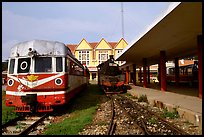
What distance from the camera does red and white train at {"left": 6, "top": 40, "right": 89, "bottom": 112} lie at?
921 cm

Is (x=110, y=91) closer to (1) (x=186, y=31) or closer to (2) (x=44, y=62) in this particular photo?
(1) (x=186, y=31)

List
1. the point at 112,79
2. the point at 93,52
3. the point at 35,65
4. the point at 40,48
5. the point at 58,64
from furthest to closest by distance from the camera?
the point at 93,52
the point at 112,79
the point at 40,48
the point at 58,64
the point at 35,65

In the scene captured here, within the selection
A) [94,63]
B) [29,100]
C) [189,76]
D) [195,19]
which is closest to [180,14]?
[195,19]

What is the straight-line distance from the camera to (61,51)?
9938 millimetres

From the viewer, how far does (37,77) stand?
9.33 metres

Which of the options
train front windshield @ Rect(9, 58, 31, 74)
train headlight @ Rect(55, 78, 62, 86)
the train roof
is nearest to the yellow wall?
the train roof

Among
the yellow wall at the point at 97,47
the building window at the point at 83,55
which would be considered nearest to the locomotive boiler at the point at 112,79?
the yellow wall at the point at 97,47

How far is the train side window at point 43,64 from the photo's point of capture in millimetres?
9527

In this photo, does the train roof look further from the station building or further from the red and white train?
the station building

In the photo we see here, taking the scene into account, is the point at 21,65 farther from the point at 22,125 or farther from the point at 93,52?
the point at 93,52

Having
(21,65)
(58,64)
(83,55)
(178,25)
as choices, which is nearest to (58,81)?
(58,64)

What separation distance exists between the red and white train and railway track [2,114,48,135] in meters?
0.42

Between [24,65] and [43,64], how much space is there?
30.7 inches

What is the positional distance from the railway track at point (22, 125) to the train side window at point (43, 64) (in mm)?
1917
